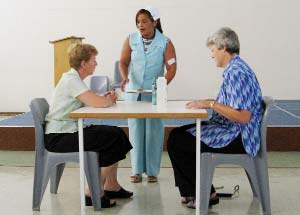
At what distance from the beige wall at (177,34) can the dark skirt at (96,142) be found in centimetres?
492

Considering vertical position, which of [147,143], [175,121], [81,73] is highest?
[81,73]

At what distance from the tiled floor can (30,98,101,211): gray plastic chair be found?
108 millimetres

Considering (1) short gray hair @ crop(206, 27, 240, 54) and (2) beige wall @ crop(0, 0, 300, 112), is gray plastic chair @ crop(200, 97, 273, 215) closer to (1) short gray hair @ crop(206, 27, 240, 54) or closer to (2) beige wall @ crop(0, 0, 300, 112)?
(1) short gray hair @ crop(206, 27, 240, 54)

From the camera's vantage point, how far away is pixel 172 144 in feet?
9.69

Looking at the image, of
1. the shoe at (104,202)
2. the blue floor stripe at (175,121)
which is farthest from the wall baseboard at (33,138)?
the shoe at (104,202)

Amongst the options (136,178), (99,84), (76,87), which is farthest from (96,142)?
(99,84)

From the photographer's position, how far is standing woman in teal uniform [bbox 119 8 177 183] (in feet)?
11.9

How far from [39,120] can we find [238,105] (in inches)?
45.4

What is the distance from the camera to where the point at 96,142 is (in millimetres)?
2908

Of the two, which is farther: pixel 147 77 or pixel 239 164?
pixel 147 77

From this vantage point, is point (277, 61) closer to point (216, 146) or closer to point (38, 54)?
point (38, 54)

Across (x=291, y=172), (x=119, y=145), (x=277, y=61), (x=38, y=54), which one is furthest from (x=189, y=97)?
(x=119, y=145)

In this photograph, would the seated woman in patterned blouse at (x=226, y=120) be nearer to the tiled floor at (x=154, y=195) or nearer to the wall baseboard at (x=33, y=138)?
the tiled floor at (x=154, y=195)

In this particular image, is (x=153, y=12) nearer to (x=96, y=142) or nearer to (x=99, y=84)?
(x=96, y=142)
